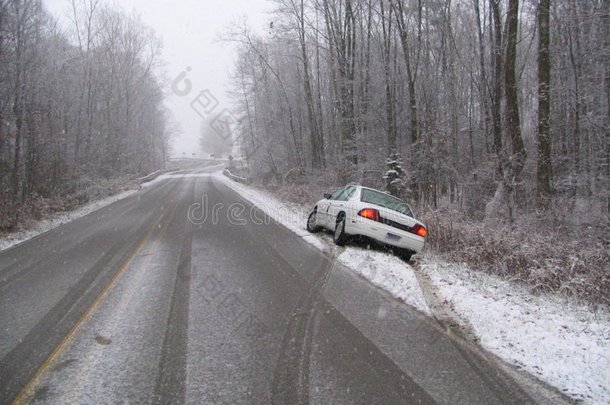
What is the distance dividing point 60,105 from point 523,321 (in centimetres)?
2730

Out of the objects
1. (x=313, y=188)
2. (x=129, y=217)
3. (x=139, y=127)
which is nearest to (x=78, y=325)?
(x=129, y=217)

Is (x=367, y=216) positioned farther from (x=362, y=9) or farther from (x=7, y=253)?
(x=362, y=9)

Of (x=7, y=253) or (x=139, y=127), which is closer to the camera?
(x=7, y=253)

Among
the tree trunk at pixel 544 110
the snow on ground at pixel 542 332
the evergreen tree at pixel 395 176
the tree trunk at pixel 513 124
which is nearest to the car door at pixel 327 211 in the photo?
the snow on ground at pixel 542 332

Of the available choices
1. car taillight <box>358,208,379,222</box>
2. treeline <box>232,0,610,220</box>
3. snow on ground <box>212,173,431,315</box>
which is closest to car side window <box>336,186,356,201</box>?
car taillight <box>358,208,379,222</box>

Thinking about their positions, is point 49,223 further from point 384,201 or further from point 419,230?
point 419,230

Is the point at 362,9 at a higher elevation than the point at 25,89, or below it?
higher

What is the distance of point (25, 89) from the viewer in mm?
Result: 18328

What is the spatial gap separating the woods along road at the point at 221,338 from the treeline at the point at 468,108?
7762 millimetres

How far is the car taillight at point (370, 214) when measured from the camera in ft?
28.6

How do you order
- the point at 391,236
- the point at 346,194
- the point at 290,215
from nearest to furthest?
the point at 391,236 < the point at 346,194 < the point at 290,215

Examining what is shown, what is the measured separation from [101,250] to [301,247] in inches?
180

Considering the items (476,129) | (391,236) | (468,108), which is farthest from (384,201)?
(468,108)

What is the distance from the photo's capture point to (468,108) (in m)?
27.7
